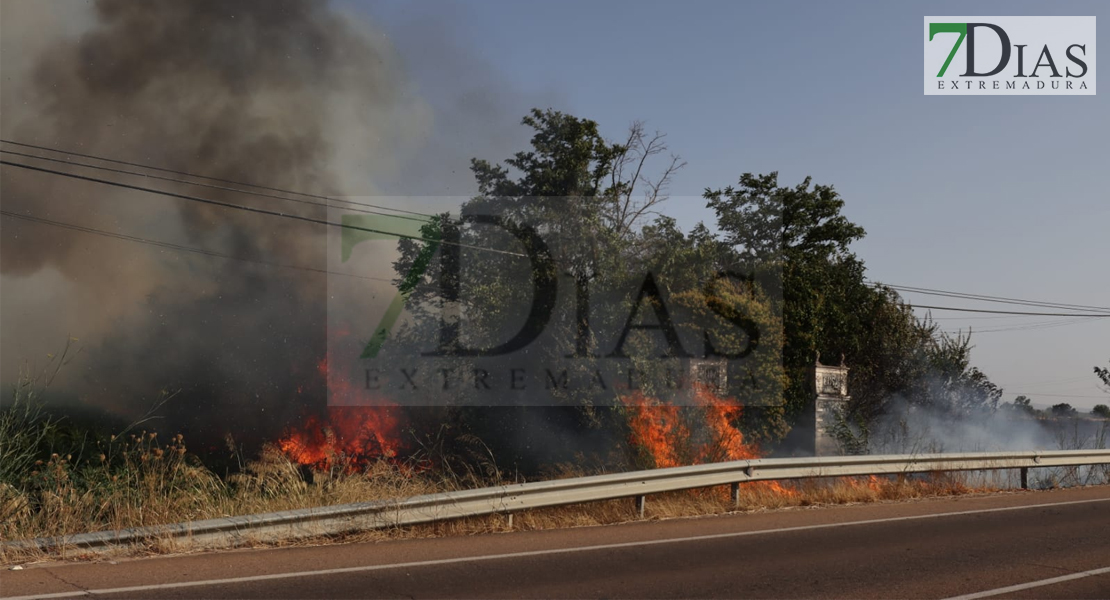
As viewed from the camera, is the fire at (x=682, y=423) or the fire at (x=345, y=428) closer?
the fire at (x=682, y=423)

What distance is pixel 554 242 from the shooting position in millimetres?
27406

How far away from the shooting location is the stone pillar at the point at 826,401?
32250 millimetres

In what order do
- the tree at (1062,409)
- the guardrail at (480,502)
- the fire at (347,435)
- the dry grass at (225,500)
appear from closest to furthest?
the guardrail at (480,502) → the dry grass at (225,500) → the fire at (347,435) → the tree at (1062,409)

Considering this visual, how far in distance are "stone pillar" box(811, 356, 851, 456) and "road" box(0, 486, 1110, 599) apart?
2267 centimetres

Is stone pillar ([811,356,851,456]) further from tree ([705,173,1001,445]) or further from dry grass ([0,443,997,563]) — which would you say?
dry grass ([0,443,997,563])

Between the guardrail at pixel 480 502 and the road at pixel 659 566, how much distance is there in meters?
0.31

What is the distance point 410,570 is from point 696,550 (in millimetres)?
2731

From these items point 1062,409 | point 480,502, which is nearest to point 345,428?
point 480,502

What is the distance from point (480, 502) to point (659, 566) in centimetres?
239

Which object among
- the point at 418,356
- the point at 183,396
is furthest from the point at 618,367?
the point at 183,396

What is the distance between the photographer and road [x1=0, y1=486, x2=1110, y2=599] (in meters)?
6.60

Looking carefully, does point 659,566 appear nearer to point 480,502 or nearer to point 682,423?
point 480,502

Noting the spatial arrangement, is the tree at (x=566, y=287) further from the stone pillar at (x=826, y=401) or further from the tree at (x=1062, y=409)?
the tree at (x=1062, y=409)

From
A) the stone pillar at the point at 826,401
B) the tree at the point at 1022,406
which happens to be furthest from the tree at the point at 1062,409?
the stone pillar at the point at 826,401
